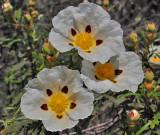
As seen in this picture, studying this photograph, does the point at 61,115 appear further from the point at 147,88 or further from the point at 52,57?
the point at 147,88

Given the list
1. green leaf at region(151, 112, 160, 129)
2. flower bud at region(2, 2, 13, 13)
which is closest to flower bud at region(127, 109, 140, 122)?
green leaf at region(151, 112, 160, 129)

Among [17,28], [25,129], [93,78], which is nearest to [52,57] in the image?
[93,78]

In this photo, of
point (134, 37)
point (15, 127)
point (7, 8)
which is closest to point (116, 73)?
point (134, 37)

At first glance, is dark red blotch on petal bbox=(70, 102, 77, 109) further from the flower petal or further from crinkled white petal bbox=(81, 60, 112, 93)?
the flower petal

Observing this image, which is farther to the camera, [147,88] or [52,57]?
[147,88]

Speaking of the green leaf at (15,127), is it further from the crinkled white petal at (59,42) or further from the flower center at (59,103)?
the crinkled white petal at (59,42)

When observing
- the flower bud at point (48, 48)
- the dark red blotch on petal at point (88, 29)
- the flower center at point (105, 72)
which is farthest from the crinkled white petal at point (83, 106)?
the dark red blotch on petal at point (88, 29)

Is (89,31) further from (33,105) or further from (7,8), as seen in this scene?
(7,8)
